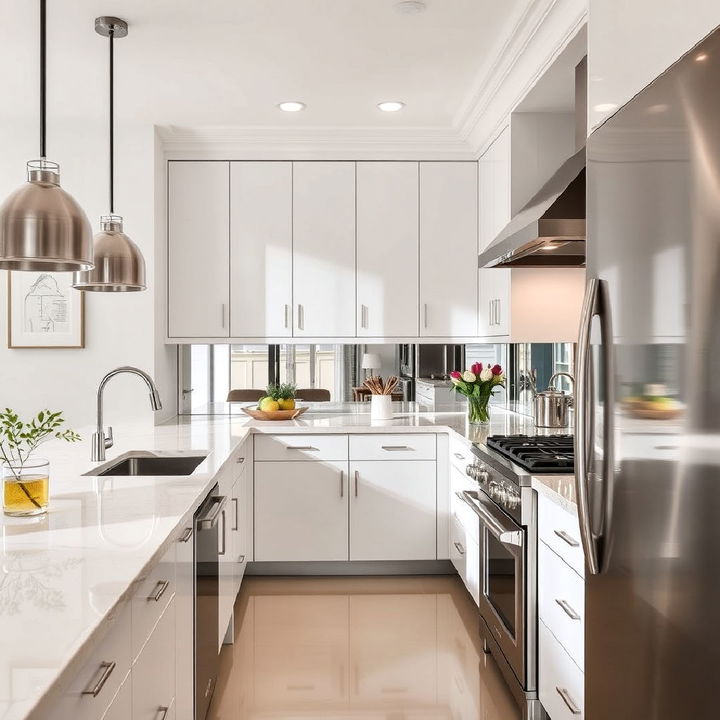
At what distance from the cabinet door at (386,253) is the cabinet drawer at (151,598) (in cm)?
280

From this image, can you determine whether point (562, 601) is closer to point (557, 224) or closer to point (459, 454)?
point (557, 224)

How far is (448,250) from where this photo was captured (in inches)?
177

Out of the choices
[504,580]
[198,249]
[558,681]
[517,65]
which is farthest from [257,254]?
[558,681]

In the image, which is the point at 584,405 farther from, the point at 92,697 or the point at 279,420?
the point at 279,420

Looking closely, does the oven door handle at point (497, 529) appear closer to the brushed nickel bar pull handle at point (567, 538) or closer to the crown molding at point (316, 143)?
the brushed nickel bar pull handle at point (567, 538)

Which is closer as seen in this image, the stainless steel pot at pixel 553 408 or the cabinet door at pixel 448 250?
the stainless steel pot at pixel 553 408

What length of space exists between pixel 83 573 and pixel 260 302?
10.4ft

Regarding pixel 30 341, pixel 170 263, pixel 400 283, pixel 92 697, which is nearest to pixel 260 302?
pixel 170 263

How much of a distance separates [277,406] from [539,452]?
1.96 metres

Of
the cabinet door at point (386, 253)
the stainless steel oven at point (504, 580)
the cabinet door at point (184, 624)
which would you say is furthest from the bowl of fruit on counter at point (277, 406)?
the cabinet door at point (184, 624)

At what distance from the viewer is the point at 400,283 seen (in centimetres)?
451

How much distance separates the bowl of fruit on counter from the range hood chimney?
1530mm

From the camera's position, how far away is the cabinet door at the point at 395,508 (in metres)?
4.05

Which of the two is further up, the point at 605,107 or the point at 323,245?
the point at 323,245
